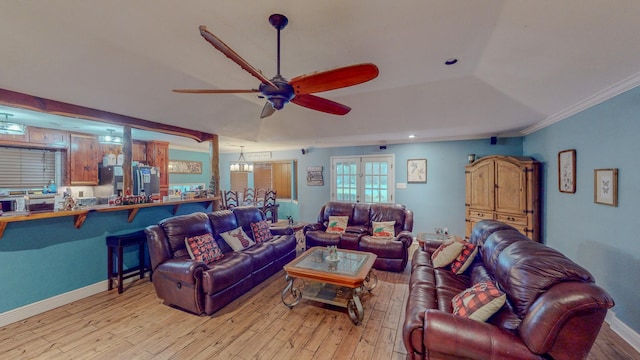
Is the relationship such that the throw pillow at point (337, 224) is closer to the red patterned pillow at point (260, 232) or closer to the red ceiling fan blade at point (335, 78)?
the red patterned pillow at point (260, 232)

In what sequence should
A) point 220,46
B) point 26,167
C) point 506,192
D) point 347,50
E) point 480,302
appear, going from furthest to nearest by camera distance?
point 26,167, point 506,192, point 347,50, point 480,302, point 220,46

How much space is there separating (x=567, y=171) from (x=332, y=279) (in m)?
3.44

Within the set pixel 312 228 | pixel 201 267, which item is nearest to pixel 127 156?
pixel 201 267

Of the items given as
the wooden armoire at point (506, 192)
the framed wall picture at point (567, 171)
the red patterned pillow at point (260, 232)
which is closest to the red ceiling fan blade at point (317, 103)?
the red patterned pillow at point (260, 232)

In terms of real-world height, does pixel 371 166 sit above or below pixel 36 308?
above

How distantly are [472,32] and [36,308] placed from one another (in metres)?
5.18

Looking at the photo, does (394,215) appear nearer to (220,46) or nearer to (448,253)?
(448,253)

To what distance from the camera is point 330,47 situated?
2.31 meters

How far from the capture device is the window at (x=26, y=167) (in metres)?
4.29

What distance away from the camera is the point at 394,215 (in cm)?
464

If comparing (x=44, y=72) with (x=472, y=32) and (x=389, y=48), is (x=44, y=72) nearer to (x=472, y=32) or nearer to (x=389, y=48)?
(x=389, y=48)

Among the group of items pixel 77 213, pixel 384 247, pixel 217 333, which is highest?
pixel 77 213

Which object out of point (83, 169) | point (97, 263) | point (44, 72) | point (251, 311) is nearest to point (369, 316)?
point (251, 311)

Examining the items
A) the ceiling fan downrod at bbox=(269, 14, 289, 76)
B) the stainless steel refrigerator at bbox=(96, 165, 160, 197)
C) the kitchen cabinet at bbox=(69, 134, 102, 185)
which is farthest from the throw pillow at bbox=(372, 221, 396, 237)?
the kitchen cabinet at bbox=(69, 134, 102, 185)
